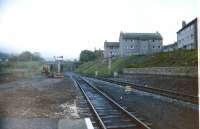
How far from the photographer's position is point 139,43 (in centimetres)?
9762

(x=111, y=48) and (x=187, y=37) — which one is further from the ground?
(x=111, y=48)

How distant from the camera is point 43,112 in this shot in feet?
40.4

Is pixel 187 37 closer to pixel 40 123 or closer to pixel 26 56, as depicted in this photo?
pixel 26 56

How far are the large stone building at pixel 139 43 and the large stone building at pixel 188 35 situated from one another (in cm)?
2385

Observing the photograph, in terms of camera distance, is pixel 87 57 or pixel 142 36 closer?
pixel 142 36

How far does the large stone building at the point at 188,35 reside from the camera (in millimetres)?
57600

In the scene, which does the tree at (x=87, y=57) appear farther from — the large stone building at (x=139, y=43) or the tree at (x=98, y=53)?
the large stone building at (x=139, y=43)

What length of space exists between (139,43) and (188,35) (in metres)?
34.6

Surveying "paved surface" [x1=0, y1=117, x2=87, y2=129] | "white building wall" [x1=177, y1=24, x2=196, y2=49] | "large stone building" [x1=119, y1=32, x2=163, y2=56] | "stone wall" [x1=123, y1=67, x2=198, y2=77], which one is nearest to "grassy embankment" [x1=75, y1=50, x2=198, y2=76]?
"stone wall" [x1=123, y1=67, x2=198, y2=77]

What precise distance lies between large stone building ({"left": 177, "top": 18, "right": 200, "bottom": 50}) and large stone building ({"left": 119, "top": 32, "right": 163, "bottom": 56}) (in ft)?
78.3

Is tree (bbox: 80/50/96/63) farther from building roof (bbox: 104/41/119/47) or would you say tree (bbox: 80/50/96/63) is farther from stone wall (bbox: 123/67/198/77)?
stone wall (bbox: 123/67/198/77)

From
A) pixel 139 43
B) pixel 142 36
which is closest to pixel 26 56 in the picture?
pixel 139 43

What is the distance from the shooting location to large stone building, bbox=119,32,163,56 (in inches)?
3814

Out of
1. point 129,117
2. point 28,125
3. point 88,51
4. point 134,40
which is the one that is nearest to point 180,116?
point 129,117
